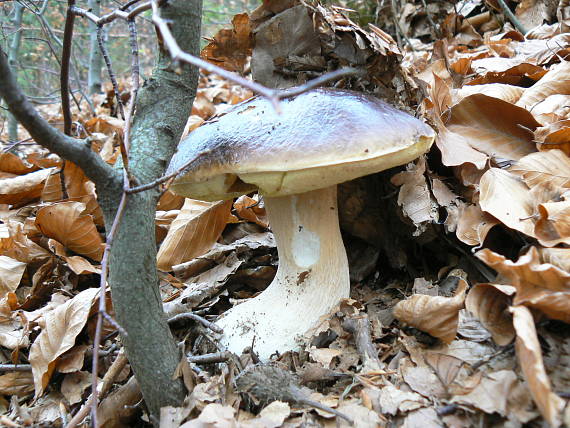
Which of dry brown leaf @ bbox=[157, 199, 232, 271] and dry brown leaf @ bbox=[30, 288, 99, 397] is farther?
dry brown leaf @ bbox=[157, 199, 232, 271]

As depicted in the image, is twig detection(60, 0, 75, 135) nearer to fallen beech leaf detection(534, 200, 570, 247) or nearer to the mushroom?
the mushroom

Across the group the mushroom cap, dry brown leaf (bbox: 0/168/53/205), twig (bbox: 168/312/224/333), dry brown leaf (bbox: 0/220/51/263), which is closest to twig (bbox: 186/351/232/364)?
twig (bbox: 168/312/224/333)

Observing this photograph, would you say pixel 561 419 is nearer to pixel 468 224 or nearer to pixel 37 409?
pixel 468 224

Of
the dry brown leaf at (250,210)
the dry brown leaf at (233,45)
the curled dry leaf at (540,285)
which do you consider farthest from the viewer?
the dry brown leaf at (250,210)

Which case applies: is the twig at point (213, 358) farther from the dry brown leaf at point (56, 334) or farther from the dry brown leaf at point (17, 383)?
the dry brown leaf at point (17, 383)

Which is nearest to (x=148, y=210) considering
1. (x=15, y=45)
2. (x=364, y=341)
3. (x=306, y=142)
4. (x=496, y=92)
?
(x=306, y=142)

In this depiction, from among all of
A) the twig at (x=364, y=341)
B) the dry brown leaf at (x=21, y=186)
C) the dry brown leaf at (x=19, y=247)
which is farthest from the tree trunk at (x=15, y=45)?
the twig at (x=364, y=341)
